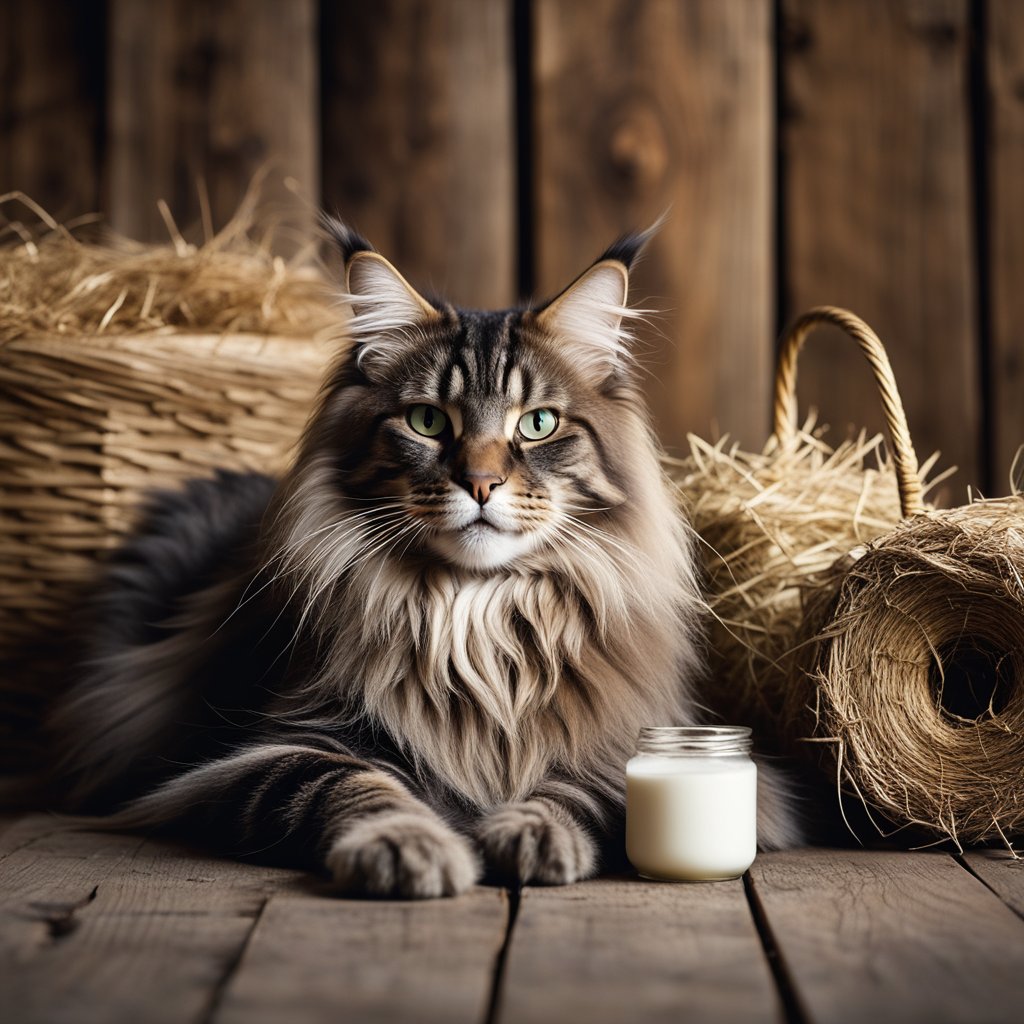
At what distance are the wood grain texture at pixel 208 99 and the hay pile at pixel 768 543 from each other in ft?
4.79

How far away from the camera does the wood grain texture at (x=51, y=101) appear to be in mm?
3217

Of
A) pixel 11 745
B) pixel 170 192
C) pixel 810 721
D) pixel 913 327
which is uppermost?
pixel 170 192

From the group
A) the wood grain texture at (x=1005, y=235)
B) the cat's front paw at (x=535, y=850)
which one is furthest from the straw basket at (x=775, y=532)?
the wood grain texture at (x=1005, y=235)

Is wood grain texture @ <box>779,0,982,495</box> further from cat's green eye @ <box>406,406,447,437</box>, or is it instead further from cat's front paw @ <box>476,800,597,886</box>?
cat's front paw @ <box>476,800,597,886</box>

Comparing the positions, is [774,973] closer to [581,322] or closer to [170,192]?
[581,322]

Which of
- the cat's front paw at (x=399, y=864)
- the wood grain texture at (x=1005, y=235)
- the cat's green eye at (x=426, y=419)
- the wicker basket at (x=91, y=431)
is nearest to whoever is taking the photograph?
the cat's front paw at (x=399, y=864)

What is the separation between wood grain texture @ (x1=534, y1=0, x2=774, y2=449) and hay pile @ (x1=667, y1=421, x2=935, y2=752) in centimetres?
74

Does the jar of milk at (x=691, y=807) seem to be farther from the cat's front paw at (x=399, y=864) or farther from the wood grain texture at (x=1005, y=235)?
the wood grain texture at (x=1005, y=235)

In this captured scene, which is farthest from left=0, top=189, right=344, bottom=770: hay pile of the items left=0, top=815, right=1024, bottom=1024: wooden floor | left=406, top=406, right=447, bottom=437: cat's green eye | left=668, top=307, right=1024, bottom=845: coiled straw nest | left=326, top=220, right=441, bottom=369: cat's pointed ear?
left=668, top=307, right=1024, bottom=845: coiled straw nest

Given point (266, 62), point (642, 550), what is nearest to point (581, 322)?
point (642, 550)

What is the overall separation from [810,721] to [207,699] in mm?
1010

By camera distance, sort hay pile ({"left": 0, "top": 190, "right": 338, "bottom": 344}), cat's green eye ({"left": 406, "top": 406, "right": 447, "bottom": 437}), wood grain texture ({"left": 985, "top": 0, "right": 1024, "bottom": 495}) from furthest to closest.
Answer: wood grain texture ({"left": 985, "top": 0, "right": 1024, "bottom": 495}) → hay pile ({"left": 0, "top": 190, "right": 338, "bottom": 344}) → cat's green eye ({"left": 406, "top": 406, "right": 447, "bottom": 437})

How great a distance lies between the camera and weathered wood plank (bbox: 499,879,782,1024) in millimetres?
1128

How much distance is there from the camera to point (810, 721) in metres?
1.98
